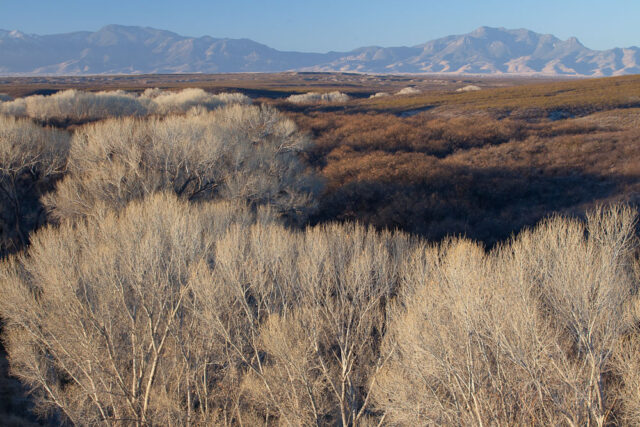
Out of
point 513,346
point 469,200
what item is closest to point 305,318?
point 513,346

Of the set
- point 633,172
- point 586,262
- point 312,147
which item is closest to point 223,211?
point 586,262

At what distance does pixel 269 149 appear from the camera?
32531mm

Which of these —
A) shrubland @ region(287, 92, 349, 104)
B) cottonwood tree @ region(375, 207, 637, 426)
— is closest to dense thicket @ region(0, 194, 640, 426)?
cottonwood tree @ region(375, 207, 637, 426)

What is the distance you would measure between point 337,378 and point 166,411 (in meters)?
6.21

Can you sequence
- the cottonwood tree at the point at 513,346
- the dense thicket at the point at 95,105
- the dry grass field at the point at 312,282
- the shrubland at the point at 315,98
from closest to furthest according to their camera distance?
the cottonwood tree at the point at 513,346 < the dry grass field at the point at 312,282 < the dense thicket at the point at 95,105 < the shrubland at the point at 315,98

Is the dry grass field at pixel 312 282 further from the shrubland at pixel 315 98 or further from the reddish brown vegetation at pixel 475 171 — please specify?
the shrubland at pixel 315 98

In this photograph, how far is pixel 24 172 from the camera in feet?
103

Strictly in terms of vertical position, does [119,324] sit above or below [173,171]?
below

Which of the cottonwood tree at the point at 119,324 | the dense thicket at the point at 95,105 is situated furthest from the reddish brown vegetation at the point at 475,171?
the dense thicket at the point at 95,105

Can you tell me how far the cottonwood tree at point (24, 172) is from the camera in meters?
27.1

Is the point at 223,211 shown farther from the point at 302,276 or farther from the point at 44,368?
the point at 44,368

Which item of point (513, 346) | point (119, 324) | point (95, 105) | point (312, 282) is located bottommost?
point (119, 324)

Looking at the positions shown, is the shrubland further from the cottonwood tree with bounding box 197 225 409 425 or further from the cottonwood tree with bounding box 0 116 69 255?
the cottonwood tree with bounding box 197 225 409 425

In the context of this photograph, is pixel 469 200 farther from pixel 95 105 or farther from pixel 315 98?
pixel 315 98
